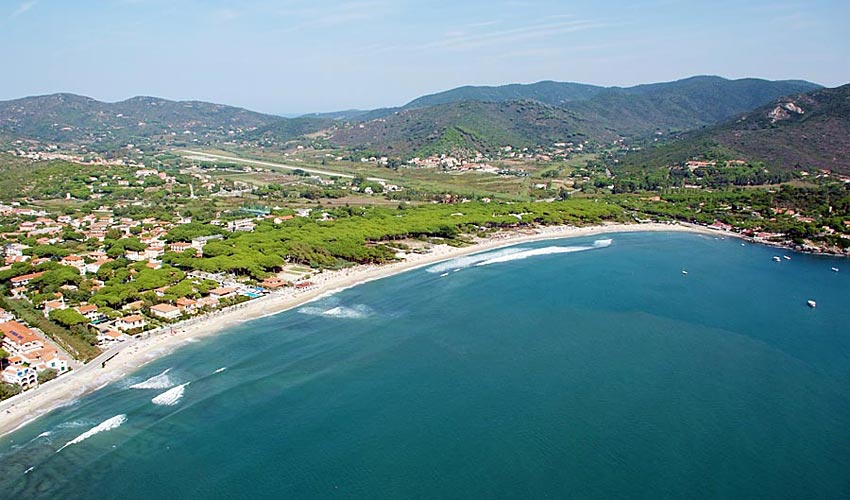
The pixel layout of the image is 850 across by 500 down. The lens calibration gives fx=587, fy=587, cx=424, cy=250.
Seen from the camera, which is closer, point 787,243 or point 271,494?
point 271,494

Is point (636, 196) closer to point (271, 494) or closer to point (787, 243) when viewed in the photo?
point (787, 243)

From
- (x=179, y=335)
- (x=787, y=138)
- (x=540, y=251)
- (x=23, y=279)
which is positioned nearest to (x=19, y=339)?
(x=179, y=335)

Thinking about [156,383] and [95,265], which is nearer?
[156,383]

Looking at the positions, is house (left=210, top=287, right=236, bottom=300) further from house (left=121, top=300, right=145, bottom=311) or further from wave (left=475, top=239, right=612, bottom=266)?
wave (left=475, top=239, right=612, bottom=266)

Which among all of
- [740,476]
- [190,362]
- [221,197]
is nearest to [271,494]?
[190,362]

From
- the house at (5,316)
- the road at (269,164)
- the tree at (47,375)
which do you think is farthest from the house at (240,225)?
the road at (269,164)

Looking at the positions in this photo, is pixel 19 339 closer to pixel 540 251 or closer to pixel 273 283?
pixel 273 283
